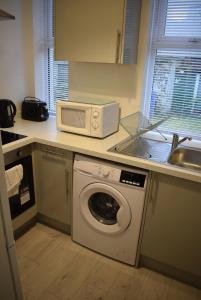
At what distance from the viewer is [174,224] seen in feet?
5.50

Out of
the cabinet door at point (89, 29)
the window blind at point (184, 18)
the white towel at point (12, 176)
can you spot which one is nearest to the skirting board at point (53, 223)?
the white towel at point (12, 176)

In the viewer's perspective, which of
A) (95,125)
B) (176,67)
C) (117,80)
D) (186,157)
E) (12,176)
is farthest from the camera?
(117,80)

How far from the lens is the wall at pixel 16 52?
230 cm

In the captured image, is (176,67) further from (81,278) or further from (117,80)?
(81,278)

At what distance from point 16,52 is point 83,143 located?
1.26 m

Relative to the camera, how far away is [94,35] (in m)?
1.88

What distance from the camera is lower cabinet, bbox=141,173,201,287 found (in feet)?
5.19

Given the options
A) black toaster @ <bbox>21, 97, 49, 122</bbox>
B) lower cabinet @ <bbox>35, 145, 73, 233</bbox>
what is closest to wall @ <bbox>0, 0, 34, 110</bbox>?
black toaster @ <bbox>21, 97, 49, 122</bbox>

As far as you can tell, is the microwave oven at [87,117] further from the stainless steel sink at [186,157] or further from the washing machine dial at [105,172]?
the stainless steel sink at [186,157]

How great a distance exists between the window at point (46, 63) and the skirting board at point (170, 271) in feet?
5.91

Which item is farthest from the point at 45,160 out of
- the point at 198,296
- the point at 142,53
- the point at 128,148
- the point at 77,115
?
the point at 198,296

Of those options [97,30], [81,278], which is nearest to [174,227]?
[81,278]

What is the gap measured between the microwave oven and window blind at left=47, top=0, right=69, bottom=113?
0.67m

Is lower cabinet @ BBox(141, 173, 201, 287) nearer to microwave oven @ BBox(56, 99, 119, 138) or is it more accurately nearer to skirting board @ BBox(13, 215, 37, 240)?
microwave oven @ BBox(56, 99, 119, 138)
